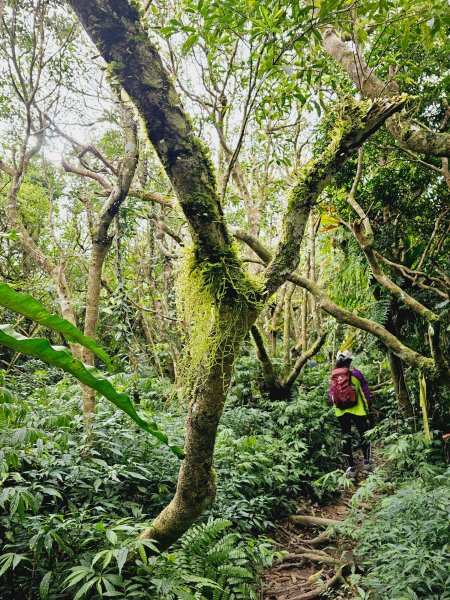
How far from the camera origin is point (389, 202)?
5.61 meters

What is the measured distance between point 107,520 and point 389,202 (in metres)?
5.06

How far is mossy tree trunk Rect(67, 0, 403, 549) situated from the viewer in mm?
1694

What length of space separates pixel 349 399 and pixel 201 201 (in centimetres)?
458

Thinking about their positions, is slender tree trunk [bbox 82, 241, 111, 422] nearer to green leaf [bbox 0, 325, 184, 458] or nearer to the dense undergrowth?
the dense undergrowth

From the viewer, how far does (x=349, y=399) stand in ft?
18.5

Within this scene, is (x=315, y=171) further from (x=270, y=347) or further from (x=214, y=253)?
(x=270, y=347)

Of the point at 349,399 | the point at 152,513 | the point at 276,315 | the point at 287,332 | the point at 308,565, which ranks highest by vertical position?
the point at 276,315

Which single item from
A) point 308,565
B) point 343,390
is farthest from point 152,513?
point 343,390

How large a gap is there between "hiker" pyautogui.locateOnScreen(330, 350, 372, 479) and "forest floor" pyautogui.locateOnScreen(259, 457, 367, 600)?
3.43 feet

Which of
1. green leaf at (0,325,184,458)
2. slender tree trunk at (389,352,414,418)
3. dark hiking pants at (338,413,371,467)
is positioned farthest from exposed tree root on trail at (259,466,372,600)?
green leaf at (0,325,184,458)

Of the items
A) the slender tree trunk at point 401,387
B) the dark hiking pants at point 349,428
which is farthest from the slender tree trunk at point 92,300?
the slender tree trunk at point 401,387

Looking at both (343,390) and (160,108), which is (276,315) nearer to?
(343,390)

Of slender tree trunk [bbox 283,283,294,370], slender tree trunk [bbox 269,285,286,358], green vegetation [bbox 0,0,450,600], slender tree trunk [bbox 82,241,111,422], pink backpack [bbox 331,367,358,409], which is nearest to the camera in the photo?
green vegetation [bbox 0,0,450,600]

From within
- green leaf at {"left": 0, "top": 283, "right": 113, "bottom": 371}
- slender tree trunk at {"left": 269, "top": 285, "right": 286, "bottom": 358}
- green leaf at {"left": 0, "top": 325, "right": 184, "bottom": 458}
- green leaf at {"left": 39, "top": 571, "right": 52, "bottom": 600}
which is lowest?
green leaf at {"left": 39, "top": 571, "right": 52, "bottom": 600}
